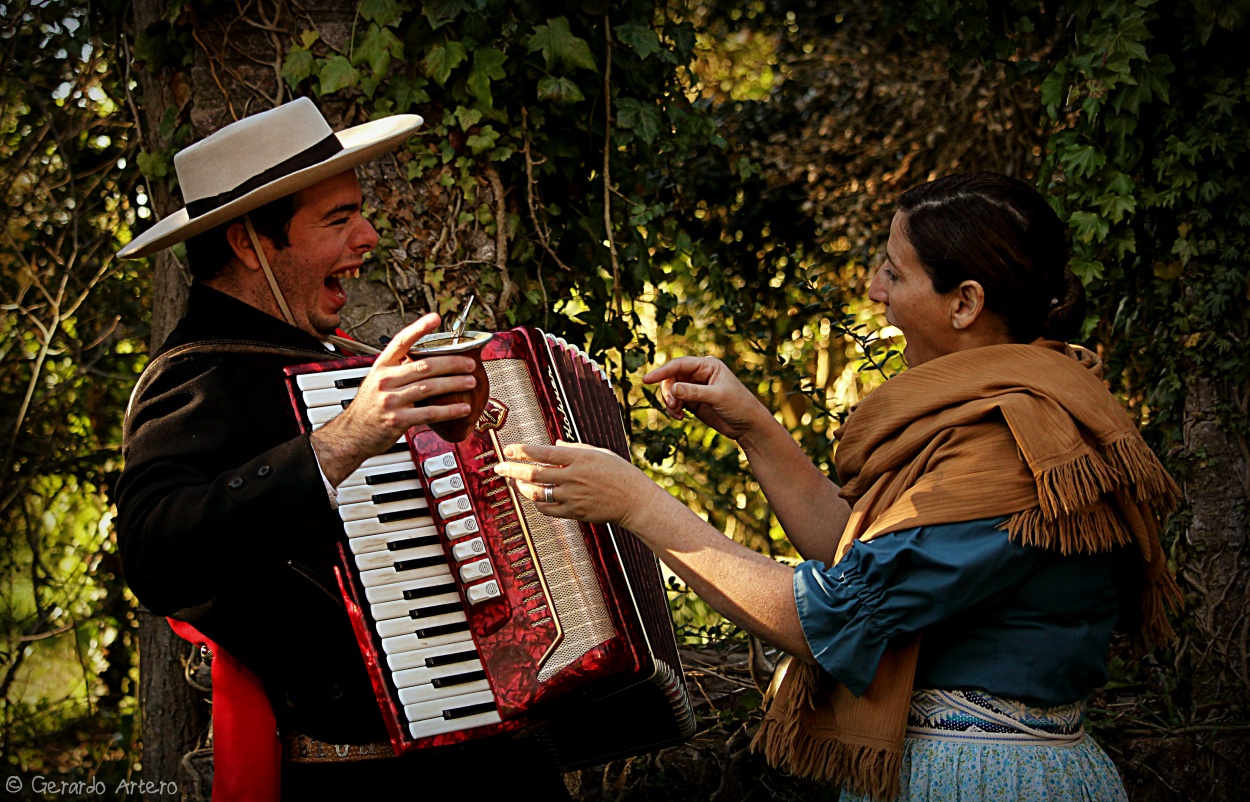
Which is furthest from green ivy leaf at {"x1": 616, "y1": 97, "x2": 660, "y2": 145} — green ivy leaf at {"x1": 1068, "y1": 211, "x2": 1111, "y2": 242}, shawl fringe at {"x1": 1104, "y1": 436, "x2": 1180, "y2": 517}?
shawl fringe at {"x1": 1104, "y1": 436, "x2": 1180, "y2": 517}

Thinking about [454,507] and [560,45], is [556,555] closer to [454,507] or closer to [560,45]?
[454,507]

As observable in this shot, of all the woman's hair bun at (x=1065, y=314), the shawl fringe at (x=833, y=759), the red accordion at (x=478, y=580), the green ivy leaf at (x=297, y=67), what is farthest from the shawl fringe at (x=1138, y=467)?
the green ivy leaf at (x=297, y=67)

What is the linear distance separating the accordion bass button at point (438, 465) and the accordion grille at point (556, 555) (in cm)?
10

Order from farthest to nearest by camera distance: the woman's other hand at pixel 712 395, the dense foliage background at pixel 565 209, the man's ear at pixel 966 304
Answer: the dense foliage background at pixel 565 209, the woman's other hand at pixel 712 395, the man's ear at pixel 966 304

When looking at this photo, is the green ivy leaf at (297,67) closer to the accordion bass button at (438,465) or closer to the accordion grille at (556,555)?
the accordion grille at (556,555)

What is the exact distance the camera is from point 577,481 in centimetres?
187

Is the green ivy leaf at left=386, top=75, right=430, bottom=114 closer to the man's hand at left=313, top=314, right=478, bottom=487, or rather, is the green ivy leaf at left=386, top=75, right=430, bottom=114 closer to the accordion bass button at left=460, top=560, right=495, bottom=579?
the man's hand at left=313, top=314, right=478, bottom=487

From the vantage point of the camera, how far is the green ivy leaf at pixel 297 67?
2.85 meters

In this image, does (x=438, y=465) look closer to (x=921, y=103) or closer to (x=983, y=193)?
(x=983, y=193)

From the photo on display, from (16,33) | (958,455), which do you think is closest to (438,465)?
(958,455)

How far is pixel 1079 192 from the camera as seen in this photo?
11.3ft

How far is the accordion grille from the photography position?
1896mm

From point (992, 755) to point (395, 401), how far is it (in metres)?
1.18

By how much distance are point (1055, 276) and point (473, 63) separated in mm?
1644
